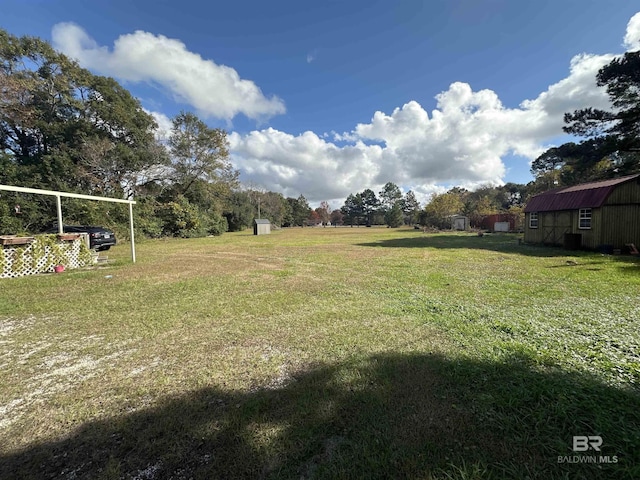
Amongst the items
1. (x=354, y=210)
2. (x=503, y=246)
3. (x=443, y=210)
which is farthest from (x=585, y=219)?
(x=354, y=210)

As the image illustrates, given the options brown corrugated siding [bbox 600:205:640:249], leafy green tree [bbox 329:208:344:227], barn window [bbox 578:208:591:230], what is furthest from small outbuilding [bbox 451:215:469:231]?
leafy green tree [bbox 329:208:344:227]

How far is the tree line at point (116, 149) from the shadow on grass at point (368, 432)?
57.9 ft

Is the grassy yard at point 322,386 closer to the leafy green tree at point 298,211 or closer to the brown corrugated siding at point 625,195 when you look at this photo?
the brown corrugated siding at point 625,195

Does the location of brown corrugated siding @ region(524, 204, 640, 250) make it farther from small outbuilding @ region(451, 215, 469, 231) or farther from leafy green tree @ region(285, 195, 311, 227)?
leafy green tree @ region(285, 195, 311, 227)

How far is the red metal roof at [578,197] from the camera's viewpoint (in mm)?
12141

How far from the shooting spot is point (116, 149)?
20531 millimetres

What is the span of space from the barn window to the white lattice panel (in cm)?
2196

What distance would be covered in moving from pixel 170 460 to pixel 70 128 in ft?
89.5

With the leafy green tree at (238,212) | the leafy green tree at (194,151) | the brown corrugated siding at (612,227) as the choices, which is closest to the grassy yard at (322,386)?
the brown corrugated siding at (612,227)

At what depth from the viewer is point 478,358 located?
9.88 ft

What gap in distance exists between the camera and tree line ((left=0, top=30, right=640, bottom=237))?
14727 mm

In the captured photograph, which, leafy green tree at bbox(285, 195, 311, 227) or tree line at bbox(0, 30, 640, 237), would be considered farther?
leafy green tree at bbox(285, 195, 311, 227)

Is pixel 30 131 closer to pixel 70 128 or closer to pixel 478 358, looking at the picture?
pixel 70 128

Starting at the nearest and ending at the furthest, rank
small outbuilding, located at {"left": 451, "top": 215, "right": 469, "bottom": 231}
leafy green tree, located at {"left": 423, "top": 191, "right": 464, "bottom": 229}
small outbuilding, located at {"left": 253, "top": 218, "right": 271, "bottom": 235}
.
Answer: small outbuilding, located at {"left": 253, "top": 218, "right": 271, "bottom": 235} < small outbuilding, located at {"left": 451, "top": 215, "right": 469, "bottom": 231} < leafy green tree, located at {"left": 423, "top": 191, "right": 464, "bottom": 229}
